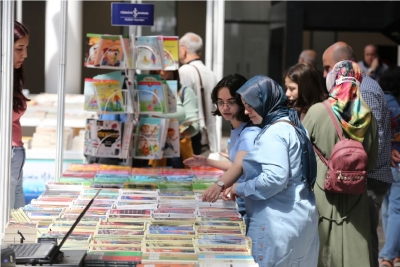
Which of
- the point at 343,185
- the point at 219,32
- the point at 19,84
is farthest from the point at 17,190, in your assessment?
the point at 219,32

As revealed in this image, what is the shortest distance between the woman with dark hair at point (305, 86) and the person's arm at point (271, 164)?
1.58 m

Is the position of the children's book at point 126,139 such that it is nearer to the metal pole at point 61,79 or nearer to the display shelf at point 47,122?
the metal pole at point 61,79

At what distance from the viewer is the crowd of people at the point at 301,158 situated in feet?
12.8

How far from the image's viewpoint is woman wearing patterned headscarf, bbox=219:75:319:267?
384 centimetres

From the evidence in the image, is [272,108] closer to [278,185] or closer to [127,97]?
[278,185]

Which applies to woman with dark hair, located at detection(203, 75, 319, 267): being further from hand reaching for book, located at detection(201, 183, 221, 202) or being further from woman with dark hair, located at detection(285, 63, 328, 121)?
woman with dark hair, located at detection(285, 63, 328, 121)

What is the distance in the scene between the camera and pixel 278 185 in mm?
3787

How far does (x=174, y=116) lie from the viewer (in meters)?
7.12

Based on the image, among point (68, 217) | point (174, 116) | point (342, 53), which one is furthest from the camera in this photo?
point (174, 116)

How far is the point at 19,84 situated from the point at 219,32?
3406 millimetres

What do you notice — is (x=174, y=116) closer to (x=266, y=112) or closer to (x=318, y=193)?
(x=318, y=193)

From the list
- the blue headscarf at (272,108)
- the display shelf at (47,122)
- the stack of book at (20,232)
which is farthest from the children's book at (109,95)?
the display shelf at (47,122)

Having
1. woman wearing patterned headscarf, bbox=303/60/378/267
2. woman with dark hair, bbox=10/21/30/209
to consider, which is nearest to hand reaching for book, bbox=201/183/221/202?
woman wearing patterned headscarf, bbox=303/60/378/267

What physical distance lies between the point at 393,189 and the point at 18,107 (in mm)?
3650
